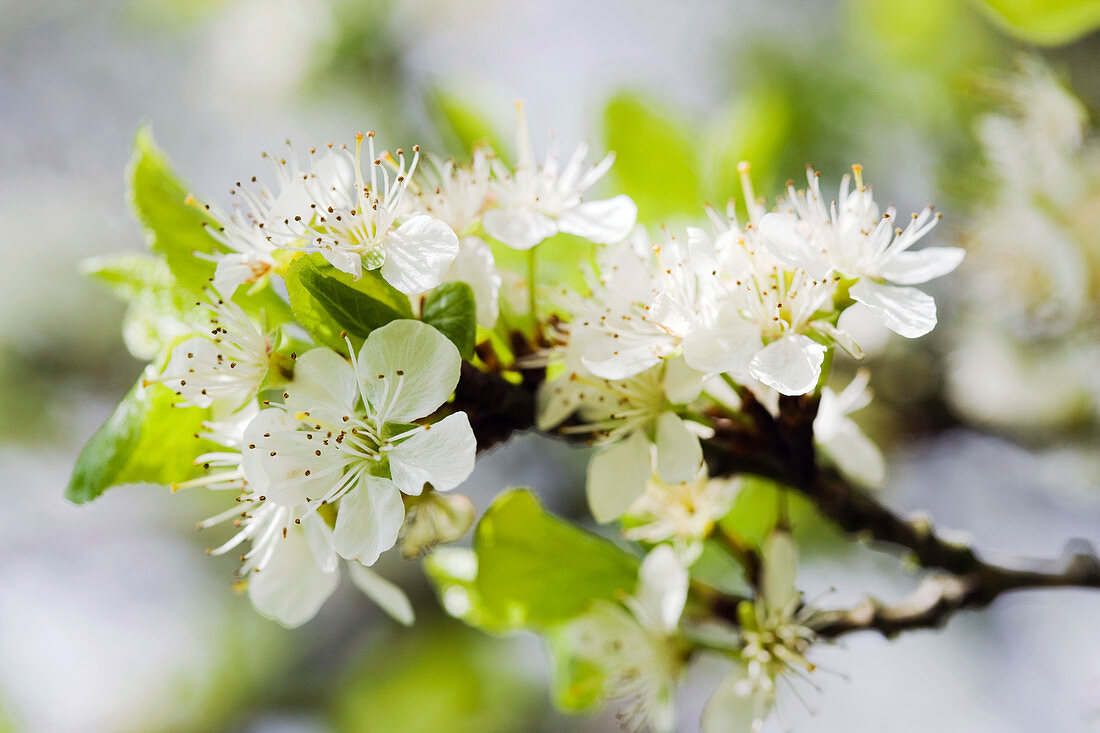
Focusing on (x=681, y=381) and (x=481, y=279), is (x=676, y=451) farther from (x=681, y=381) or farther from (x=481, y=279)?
(x=481, y=279)

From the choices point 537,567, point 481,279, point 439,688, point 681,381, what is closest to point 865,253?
point 681,381

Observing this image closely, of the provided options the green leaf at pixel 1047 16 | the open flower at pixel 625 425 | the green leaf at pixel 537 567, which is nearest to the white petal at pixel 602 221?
the open flower at pixel 625 425

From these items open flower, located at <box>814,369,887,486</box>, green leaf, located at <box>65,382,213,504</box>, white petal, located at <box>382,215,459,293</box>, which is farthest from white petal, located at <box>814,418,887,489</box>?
green leaf, located at <box>65,382,213,504</box>

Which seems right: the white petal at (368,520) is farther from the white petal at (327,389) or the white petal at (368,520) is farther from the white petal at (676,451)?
the white petal at (676,451)

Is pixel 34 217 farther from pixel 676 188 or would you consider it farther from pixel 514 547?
pixel 514 547

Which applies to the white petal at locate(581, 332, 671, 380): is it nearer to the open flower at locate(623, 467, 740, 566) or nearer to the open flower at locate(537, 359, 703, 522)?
the open flower at locate(537, 359, 703, 522)

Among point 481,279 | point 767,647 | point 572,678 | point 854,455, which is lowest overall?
point 572,678
